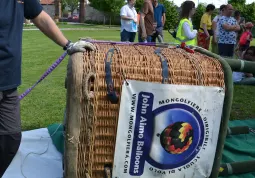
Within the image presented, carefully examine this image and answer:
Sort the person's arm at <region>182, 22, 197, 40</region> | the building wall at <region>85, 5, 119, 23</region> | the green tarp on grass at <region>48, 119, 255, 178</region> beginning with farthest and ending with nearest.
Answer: the building wall at <region>85, 5, 119, 23</region> → the person's arm at <region>182, 22, 197, 40</region> → the green tarp on grass at <region>48, 119, 255, 178</region>

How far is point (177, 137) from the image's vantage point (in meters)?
2.07

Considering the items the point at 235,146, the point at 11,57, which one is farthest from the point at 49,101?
the point at 11,57

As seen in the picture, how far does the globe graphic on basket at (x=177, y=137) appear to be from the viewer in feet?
6.78

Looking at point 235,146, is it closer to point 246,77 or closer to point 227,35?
point 246,77

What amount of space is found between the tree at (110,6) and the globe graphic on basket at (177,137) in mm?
44479

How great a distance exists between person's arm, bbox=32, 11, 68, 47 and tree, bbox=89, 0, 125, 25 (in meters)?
43.9

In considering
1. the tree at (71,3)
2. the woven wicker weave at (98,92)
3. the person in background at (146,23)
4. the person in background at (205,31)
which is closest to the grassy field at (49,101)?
the person in background at (146,23)

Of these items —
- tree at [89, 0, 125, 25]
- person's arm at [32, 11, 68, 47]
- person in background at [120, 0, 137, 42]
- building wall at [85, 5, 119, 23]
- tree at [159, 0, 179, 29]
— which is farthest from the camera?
building wall at [85, 5, 119, 23]

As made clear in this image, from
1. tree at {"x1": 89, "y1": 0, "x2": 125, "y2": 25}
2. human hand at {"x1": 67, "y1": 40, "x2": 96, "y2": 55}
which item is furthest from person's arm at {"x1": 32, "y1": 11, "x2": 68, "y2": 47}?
tree at {"x1": 89, "y1": 0, "x2": 125, "y2": 25}

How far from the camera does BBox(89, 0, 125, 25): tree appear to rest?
45406 millimetres

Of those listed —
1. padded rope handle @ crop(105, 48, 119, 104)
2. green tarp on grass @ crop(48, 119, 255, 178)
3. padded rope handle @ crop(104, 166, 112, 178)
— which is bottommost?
green tarp on grass @ crop(48, 119, 255, 178)

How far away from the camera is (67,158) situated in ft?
6.47

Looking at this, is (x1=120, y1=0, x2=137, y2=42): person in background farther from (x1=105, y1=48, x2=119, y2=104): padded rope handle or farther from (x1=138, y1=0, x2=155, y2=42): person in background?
(x1=105, y1=48, x2=119, y2=104): padded rope handle

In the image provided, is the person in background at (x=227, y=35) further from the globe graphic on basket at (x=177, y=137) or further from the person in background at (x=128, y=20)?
the globe graphic on basket at (x=177, y=137)
